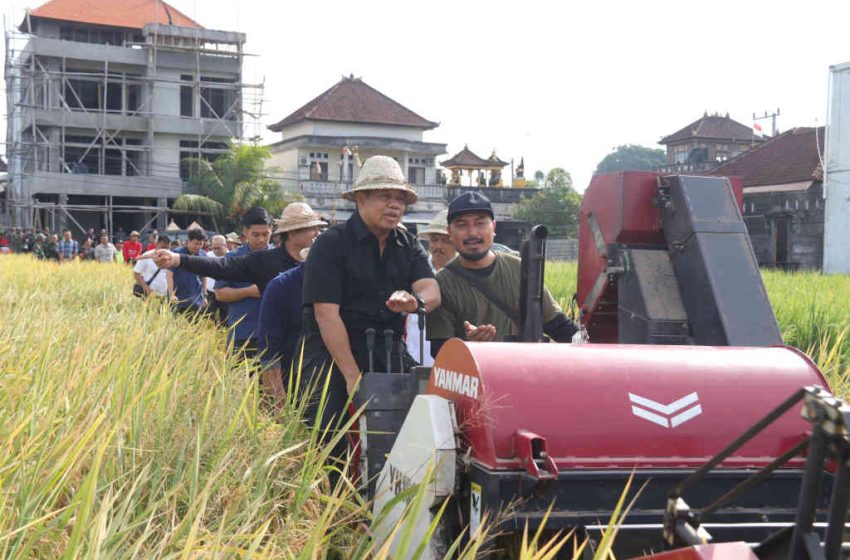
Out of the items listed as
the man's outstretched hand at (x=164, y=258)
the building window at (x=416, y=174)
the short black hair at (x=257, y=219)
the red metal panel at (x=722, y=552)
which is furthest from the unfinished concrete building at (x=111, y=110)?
the red metal panel at (x=722, y=552)

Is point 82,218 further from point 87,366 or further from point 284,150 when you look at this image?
point 87,366

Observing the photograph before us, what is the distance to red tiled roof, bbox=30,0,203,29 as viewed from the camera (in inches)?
2035

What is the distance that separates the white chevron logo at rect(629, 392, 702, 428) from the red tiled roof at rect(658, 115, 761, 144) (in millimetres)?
70810

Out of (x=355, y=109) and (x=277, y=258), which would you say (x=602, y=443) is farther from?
(x=355, y=109)

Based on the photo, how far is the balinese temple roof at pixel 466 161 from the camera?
63325 mm

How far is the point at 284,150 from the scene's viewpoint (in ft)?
182

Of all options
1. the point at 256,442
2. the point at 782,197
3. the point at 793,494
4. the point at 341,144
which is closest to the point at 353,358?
the point at 256,442

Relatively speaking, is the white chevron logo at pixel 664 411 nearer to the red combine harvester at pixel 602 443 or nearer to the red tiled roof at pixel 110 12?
the red combine harvester at pixel 602 443

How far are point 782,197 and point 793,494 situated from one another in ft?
120

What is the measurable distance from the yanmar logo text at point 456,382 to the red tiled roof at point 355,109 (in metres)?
52.3

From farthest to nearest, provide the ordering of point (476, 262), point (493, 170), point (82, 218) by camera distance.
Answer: point (493, 170), point (82, 218), point (476, 262)

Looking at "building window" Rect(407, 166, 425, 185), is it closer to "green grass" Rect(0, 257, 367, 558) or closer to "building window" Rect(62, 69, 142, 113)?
"building window" Rect(62, 69, 142, 113)

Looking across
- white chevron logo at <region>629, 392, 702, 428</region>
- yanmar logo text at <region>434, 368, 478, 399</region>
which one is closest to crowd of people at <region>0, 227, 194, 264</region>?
yanmar logo text at <region>434, 368, 478, 399</region>

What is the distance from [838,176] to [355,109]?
31210mm
